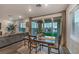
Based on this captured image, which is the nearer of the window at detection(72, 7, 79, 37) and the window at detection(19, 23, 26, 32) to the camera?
the window at detection(19, 23, 26, 32)

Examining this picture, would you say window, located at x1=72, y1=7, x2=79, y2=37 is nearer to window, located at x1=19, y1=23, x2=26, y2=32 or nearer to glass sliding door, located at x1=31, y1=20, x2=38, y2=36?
glass sliding door, located at x1=31, y1=20, x2=38, y2=36

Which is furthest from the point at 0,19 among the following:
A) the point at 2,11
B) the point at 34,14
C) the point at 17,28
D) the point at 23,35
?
the point at 34,14

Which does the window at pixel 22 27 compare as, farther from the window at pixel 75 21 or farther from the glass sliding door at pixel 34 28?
the window at pixel 75 21

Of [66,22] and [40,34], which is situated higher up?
[66,22]

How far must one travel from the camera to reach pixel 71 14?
1.70m

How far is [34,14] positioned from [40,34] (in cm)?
41

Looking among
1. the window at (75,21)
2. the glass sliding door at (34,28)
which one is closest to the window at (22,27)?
the glass sliding door at (34,28)

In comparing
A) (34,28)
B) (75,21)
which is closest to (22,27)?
(34,28)

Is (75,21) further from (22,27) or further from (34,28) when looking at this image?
(22,27)

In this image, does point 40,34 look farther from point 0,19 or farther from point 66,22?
point 0,19

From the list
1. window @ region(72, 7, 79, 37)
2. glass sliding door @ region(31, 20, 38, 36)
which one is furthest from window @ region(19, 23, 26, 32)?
window @ region(72, 7, 79, 37)

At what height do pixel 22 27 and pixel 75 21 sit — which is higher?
pixel 75 21

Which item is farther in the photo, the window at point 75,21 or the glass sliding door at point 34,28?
the window at point 75,21

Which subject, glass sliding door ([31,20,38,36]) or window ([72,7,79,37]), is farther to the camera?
window ([72,7,79,37])
